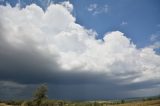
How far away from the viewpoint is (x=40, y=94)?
150m

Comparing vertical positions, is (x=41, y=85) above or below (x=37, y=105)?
above

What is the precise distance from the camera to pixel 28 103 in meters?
155

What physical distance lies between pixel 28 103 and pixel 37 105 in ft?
25.7

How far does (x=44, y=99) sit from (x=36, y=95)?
573 cm

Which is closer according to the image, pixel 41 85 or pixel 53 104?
pixel 41 85

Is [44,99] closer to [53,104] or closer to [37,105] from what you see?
[37,105]

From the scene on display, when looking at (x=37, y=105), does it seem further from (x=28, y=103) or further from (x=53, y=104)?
(x=53, y=104)

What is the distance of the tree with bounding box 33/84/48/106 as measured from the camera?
150 m

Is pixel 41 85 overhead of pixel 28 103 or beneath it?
overhead

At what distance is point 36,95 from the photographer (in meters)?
151

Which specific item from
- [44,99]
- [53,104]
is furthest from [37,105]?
[53,104]

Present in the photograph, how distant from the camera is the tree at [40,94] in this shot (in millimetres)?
150125

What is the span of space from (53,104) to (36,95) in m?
43.3

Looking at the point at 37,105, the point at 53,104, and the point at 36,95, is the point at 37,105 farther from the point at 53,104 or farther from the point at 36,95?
the point at 53,104
